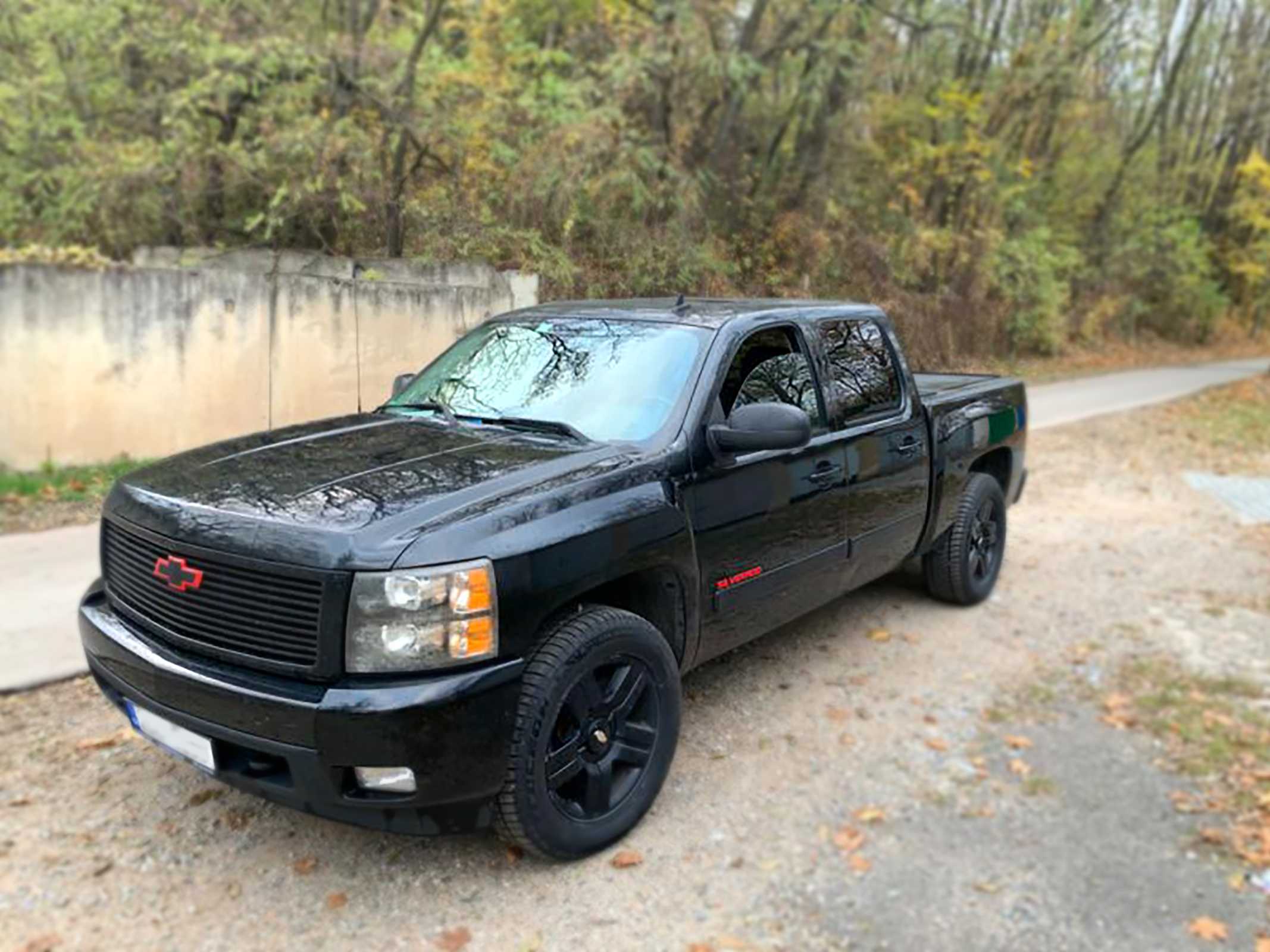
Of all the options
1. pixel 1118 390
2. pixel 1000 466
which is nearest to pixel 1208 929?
pixel 1000 466

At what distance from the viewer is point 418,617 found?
2.78 meters

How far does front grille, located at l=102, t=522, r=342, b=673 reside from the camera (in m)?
2.80

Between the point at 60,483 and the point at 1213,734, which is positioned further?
the point at 60,483

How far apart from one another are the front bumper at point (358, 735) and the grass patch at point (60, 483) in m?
4.82

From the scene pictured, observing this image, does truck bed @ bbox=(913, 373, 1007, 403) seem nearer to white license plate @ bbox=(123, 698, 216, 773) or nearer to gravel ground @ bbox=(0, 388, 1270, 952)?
gravel ground @ bbox=(0, 388, 1270, 952)

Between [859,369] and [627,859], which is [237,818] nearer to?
[627,859]

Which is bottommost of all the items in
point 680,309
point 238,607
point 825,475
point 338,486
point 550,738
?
point 550,738

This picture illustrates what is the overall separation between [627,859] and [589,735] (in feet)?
1.47

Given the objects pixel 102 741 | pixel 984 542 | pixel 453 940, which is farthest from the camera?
pixel 984 542

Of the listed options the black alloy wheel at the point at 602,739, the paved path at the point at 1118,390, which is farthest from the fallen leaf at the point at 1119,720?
the paved path at the point at 1118,390

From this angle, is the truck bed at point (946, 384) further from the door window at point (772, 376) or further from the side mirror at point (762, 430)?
the side mirror at point (762, 430)

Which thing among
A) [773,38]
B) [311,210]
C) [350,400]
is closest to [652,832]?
[350,400]

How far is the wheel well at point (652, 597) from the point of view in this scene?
348cm

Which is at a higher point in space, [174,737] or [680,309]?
[680,309]
